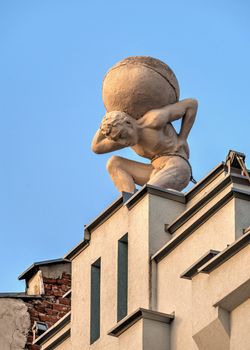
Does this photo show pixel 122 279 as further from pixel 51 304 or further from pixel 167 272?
pixel 51 304

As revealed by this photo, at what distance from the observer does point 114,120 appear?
30.1 meters

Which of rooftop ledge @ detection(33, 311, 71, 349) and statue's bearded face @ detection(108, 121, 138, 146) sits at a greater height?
statue's bearded face @ detection(108, 121, 138, 146)

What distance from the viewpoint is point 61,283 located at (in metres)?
38.2

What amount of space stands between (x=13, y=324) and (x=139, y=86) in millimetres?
8003

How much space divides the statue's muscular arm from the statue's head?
0.18 m

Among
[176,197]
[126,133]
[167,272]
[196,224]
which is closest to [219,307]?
[196,224]

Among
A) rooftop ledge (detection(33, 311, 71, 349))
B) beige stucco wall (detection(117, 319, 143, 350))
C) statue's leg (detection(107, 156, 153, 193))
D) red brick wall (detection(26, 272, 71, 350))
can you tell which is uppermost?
red brick wall (detection(26, 272, 71, 350))

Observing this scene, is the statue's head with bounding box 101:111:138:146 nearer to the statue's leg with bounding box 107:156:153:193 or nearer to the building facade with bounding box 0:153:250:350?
the statue's leg with bounding box 107:156:153:193

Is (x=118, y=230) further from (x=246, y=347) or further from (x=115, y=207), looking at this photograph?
(x=246, y=347)

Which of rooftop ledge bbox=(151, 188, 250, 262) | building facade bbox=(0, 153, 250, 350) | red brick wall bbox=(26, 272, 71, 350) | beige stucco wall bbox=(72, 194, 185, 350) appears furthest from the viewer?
red brick wall bbox=(26, 272, 71, 350)

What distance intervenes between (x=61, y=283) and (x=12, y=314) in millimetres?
1660

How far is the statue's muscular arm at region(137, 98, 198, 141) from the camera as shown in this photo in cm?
3009

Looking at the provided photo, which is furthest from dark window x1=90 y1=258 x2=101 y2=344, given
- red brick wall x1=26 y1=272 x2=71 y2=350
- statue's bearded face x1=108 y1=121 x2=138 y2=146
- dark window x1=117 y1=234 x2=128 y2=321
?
red brick wall x1=26 y1=272 x2=71 y2=350


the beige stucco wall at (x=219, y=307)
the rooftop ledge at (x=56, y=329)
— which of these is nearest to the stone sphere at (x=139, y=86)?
the rooftop ledge at (x=56, y=329)
